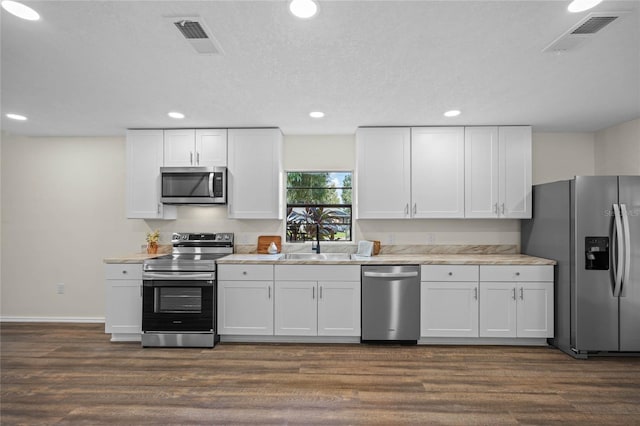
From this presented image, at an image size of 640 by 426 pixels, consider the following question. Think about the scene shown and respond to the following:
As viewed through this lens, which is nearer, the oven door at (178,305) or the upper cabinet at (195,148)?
the oven door at (178,305)

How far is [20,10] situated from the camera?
71.6 inches

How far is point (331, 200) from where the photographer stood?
4.45m

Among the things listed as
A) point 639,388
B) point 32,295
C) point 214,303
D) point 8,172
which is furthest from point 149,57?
point 639,388

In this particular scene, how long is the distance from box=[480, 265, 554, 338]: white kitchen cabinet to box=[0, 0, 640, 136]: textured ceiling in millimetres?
1613

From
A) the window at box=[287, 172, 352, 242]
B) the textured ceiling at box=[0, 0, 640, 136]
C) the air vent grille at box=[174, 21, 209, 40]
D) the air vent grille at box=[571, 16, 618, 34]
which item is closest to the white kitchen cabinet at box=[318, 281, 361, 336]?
the window at box=[287, 172, 352, 242]

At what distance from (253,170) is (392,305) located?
84.3 inches

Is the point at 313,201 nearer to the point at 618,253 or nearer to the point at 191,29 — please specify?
the point at 191,29

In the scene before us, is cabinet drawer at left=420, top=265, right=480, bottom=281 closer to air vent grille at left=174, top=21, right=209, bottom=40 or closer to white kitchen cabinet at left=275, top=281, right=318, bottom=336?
white kitchen cabinet at left=275, top=281, right=318, bottom=336

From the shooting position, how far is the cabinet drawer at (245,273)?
12.0 feet

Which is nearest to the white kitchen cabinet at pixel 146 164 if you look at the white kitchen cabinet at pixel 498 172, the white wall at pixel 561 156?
the white kitchen cabinet at pixel 498 172

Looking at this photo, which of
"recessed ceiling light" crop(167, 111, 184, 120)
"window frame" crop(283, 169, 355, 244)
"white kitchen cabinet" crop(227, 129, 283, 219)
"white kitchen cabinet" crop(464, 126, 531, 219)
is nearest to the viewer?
"recessed ceiling light" crop(167, 111, 184, 120)

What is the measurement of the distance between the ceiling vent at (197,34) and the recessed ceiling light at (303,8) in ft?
1.72

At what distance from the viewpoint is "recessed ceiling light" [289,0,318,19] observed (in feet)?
5.71

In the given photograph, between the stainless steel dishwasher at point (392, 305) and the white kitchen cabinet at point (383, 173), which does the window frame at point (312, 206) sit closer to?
the white kitchen cabinet at point (383, 173)
